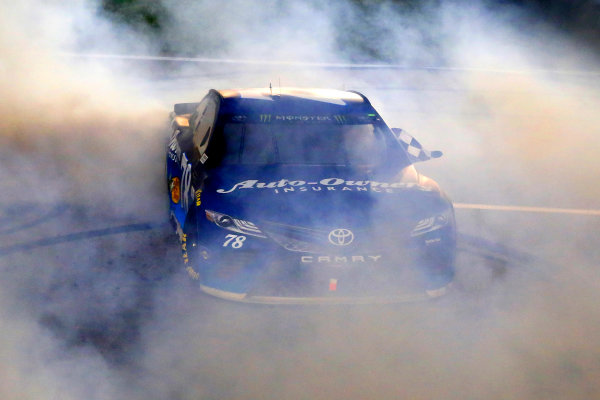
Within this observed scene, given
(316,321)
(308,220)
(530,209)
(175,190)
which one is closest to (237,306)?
(316,321)

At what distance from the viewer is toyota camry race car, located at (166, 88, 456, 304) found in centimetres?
370

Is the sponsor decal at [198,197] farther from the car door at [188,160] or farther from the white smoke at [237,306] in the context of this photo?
the white smoke at [237,306]

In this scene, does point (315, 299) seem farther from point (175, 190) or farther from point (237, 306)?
point (175, 190)

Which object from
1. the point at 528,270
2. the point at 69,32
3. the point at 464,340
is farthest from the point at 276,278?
→ the point at 69,32

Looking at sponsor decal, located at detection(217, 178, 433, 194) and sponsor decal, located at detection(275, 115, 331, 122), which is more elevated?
sponsor decal, located at detection(275, 115, 331, 122)

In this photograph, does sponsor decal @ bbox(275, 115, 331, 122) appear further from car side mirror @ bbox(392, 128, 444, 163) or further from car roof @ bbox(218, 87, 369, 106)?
car side mirror @ bbox(392, 128, 444, 163)

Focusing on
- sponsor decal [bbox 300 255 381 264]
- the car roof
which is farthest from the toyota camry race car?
the car roof

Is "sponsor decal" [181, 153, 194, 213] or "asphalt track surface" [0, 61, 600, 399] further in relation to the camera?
"sponsor decal" [181, 153, 194, 213]

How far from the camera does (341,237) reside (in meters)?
3.72

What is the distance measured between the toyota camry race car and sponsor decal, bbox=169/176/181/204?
0.02 m

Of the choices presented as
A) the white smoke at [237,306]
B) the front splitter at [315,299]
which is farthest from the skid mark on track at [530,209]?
the front splitter at [315,299]

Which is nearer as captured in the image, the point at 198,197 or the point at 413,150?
the point at 198,197

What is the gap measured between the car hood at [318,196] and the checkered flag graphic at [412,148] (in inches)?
24.3

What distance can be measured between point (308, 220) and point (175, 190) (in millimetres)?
1501
